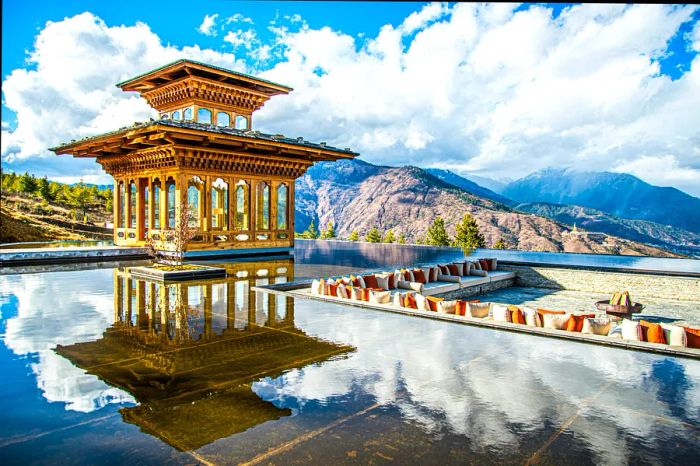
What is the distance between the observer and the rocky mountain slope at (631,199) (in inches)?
5276

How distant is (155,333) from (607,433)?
14.4 feet

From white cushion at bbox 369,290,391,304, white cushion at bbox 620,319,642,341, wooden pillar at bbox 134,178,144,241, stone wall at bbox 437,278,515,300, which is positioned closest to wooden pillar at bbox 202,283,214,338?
white cushion at bbox 369,290,391,304

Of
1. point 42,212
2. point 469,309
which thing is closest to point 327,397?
point 469,309

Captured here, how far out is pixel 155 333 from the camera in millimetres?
5422

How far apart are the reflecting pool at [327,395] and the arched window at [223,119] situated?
12376mm

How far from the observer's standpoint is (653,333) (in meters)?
5.01

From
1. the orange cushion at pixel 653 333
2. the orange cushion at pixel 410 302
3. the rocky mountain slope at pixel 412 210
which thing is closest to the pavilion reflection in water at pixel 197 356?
the orange cushion at pixel 410 302

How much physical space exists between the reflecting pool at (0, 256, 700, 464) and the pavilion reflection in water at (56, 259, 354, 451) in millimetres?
19

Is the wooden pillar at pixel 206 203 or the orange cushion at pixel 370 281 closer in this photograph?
the orange cushion at pixel 370 281

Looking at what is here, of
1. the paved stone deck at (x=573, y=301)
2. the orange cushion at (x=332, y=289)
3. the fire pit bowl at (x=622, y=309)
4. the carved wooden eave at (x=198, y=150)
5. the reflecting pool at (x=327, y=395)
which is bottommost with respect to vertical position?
the paved stone deck at (x=573, y=301)

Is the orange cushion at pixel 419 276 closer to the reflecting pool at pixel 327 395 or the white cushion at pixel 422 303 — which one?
the white cushion at pixel 422 303

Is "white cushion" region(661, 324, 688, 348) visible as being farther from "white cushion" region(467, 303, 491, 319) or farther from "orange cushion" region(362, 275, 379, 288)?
"orange cushion" region(362, 275, 379, 288)

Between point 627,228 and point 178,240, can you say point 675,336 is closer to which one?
point 178,240

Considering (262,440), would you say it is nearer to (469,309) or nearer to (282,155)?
(469,309)
